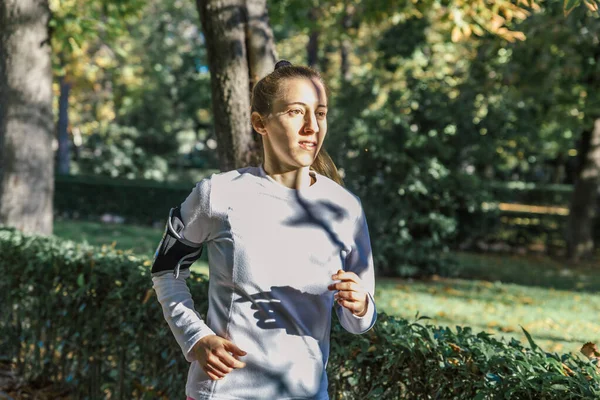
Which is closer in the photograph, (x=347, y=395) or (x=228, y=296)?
(x=228, y=296)

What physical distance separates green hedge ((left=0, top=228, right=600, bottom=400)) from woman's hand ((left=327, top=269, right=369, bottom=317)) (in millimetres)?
885

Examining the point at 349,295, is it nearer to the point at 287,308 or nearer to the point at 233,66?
the point at 287,308

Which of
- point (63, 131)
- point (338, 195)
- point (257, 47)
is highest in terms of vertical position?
point (257, 47)

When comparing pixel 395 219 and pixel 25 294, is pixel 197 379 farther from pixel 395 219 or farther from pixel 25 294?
pixel 395 219

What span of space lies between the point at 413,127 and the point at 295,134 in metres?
11.3

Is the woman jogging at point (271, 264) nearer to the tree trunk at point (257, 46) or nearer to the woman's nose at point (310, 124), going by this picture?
the woman's nose at point (310, 124)

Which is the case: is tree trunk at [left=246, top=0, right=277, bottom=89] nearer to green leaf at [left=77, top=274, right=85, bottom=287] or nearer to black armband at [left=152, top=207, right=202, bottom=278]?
green leaf at [left=77, top=274, right=85, bottom=287]

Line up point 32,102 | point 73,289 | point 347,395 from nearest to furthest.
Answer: point 347,395
point 73,289
point 32,102

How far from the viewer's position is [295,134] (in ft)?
7.38

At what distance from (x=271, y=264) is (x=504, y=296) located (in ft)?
33.0

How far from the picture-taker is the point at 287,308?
86.9 inches

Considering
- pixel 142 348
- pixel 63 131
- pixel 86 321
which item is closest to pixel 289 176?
pixel 142 348

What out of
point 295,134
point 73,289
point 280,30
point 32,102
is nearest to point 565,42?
point 32,102

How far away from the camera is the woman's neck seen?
7.62 feet
